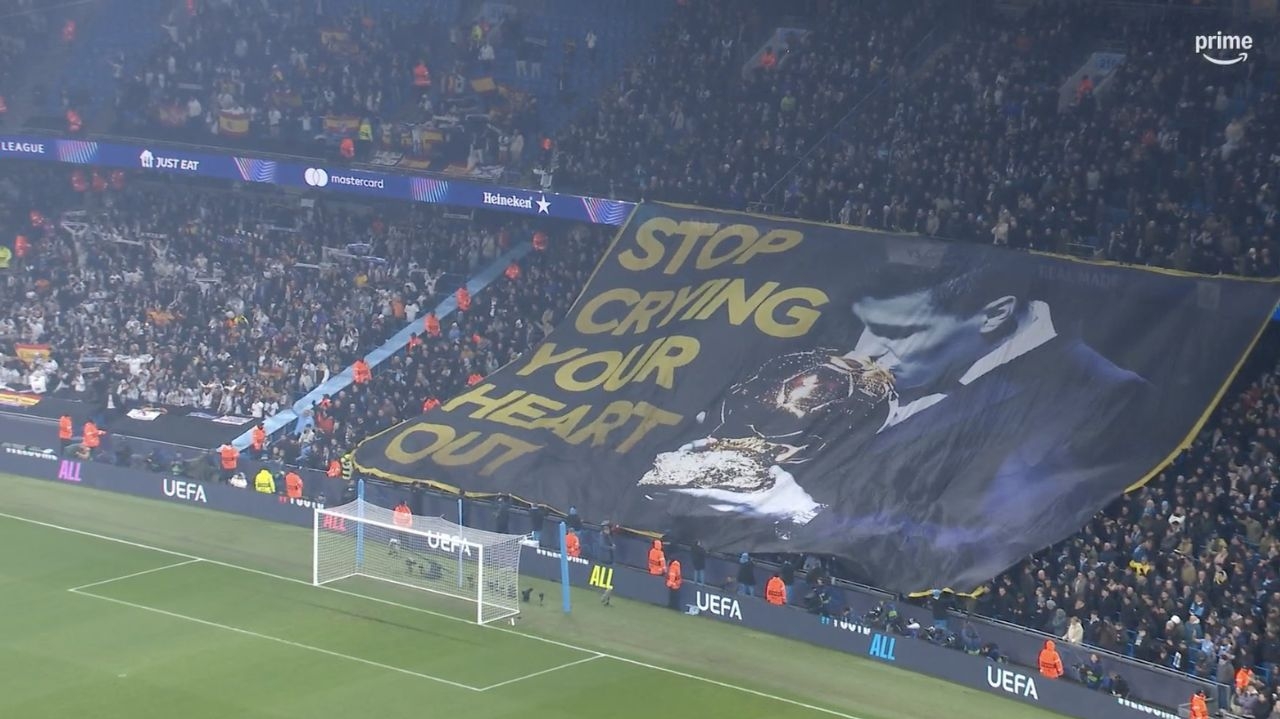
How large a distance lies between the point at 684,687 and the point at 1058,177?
14.6 metres

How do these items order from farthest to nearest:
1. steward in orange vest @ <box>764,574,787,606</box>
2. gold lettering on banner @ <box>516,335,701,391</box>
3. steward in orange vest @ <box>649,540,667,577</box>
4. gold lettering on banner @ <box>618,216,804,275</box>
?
gold lettering on banner @ <box>618,216,804,275</box> < gold lettering on banner @ <box>516,335,701,391</box> < steward in orange vest @ <box>649,540,667,577</box> < steward in orange vest @ <box>764,574,787,606</box>

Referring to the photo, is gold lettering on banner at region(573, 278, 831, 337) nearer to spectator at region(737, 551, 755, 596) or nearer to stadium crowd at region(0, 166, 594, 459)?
stadium crowd at region(0, 166, 594, 459)

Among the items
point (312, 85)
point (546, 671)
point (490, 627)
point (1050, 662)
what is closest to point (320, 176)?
point (312, 85)

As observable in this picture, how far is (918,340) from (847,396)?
6.18ft

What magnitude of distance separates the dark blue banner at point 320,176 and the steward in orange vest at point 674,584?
11.9 meters

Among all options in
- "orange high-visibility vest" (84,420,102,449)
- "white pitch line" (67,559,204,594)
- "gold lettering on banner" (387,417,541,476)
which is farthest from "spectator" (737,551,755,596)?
"orange high-visibility vest" (84,420,102,449)

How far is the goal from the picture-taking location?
36.2 m

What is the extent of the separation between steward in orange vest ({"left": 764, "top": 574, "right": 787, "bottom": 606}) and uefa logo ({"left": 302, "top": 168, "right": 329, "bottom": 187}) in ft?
67.0

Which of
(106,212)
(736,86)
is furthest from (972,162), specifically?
(106,212)

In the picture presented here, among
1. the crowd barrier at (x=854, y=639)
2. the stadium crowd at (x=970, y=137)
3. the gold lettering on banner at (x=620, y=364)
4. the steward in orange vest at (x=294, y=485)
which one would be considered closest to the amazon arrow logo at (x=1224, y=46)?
the stadium crowd at (x=970, y=137)

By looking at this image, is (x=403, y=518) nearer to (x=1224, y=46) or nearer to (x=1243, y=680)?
(x=1243, y=680)

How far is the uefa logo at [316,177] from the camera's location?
164ft

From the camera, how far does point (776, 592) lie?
35344mm

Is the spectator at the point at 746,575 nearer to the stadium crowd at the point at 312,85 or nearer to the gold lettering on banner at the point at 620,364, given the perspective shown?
the gold lettering on banner at the point at 620,364
